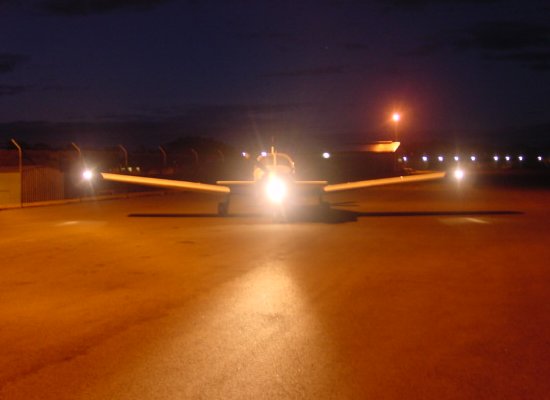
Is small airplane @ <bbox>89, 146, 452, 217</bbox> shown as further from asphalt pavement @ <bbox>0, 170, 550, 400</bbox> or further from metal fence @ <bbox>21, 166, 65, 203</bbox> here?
asphalt pavement @ <bbox>0, 170, 550, 400</bbox>

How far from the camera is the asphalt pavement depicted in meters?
5.29

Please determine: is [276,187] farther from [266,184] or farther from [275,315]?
[275,315]

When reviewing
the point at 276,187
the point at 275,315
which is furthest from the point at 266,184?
the point at 275,315

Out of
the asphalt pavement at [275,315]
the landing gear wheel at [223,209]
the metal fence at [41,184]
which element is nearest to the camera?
the asphalt pavement at [275,315]

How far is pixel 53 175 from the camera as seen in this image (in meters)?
28.1

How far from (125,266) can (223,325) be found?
4.54 m

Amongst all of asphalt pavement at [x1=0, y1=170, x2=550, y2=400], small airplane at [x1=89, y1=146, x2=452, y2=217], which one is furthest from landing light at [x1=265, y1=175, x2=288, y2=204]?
asphalt pavement at [x1=0, y1=170, x2=550, y2=400]

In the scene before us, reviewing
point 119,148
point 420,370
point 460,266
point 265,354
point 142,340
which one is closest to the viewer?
point 420,370

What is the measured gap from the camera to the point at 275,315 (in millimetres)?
7516

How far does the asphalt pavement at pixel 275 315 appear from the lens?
17.4ft

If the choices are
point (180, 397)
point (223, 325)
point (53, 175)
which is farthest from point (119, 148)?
point (180, 397)

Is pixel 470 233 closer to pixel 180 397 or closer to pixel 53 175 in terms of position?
pixel 180 397

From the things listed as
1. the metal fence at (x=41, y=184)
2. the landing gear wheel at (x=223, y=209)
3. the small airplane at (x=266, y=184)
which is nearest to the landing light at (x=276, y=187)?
the small airplane at (x=266, y=184)

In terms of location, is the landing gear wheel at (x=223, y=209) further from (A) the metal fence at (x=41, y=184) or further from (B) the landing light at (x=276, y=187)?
(A) the metal fence at (x=41, y=184)
